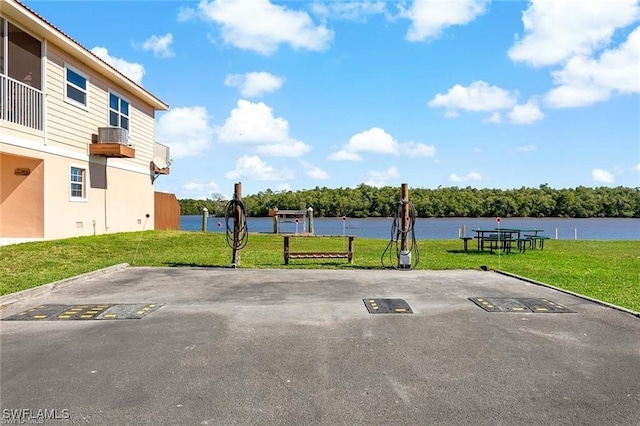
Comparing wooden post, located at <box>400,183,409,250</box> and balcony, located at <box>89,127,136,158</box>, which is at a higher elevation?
balcony, located at <box>89,127,136,158</box>

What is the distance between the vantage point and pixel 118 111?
61.9 ft

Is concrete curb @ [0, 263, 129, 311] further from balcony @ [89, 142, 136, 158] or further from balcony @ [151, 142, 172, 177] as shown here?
balcony @ [151, 142, 172, 177]

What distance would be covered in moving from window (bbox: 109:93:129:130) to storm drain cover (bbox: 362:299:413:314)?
1531 cm

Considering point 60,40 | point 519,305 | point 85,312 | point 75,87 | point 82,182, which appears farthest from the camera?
point 82,182

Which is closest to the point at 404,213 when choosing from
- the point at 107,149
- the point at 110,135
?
the point at 107,149

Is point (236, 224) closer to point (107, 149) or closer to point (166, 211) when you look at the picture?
point (107, 149)

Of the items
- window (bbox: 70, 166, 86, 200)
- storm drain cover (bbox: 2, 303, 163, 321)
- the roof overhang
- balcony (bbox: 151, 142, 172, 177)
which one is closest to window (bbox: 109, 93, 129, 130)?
the roof overhang

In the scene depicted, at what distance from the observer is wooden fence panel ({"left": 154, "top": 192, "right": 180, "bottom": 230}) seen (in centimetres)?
2289

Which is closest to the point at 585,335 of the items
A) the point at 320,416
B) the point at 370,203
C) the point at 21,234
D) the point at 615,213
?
the point at 320,416

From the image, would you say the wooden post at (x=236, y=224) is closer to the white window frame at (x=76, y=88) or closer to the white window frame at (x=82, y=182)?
the white window frame at (x=82, y=182)

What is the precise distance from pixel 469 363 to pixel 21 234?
14245 mm

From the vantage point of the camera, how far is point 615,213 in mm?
91438

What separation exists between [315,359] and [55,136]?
44.2ft

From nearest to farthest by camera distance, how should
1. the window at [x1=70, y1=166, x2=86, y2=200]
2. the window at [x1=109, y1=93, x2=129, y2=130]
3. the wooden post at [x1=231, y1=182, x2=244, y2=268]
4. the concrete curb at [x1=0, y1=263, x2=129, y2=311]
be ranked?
the concrete curb at [x1=0, y1=263, x2=129, y2=311] < the wooden post at [x1=231, y1=182, x2=244, y2=268] < the window at [x1=70, y1=166, x2=86, y2=200] < the window at [x1=109, y1=93, x2=129, y2=130]
